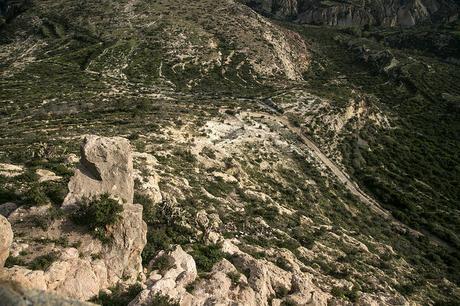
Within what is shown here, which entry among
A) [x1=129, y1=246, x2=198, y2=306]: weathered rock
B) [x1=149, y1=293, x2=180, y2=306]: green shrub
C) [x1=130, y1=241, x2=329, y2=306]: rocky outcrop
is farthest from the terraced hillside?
[x1=149, y1=293, x2=180, y2=306]: green shrub

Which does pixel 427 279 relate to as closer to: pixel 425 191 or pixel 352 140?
pixel 425 191

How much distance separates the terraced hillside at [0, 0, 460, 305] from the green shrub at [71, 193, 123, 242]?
82cm

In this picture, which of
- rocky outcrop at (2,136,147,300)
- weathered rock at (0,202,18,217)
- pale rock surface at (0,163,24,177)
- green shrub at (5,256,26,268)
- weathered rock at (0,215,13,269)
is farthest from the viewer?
pale rock surface at (0,163,24,177)

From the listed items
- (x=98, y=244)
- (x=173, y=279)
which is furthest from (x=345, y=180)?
(x=98, y=244)

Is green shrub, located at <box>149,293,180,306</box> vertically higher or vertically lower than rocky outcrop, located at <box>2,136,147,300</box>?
lower

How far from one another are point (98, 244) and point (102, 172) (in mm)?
4286

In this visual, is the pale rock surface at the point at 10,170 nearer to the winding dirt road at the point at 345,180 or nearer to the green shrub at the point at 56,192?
the green shrub at the point at 56,192

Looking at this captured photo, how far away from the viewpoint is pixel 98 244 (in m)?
19.3

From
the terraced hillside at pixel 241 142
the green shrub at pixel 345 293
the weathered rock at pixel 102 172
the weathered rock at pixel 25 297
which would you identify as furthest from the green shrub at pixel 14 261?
the green shrub at pixel 345 293

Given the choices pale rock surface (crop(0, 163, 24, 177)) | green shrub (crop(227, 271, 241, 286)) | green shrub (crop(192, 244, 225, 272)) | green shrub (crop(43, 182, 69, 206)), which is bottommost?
green shrub (crop(192, 244, 225, 272))

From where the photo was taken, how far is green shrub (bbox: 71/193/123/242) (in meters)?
19.6

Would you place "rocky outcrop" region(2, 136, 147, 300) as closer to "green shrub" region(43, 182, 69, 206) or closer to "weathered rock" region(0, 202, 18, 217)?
"green shrub" region(43, 182, 69, 206)

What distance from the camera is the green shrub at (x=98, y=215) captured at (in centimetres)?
1965

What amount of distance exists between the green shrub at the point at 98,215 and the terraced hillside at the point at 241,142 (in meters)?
0.82
